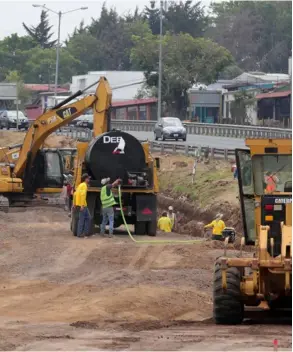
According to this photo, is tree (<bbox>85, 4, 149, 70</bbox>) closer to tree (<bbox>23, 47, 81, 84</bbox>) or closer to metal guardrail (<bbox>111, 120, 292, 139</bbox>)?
tree (<bbox>23, 47, 81, 84</bbox>)

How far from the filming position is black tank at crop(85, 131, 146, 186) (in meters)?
28.4

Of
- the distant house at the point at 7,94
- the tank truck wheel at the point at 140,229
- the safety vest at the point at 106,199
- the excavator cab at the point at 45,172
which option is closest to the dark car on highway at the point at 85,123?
the distant house at the point at 7,94

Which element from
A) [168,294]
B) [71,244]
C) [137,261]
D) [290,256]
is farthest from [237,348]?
[71,244]

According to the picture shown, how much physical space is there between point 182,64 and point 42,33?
229 feet

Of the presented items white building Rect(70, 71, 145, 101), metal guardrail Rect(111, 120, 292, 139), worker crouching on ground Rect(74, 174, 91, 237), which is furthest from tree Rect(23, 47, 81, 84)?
worker crouching on ground Rect(74, 174, 91, 237)

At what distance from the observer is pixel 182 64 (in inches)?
3597

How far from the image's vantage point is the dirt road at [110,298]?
13734 mm

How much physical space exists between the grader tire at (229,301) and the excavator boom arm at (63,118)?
677 inches

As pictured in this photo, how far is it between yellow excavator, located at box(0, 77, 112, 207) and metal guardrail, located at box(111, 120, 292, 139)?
1942 cm

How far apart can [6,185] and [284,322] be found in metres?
21.5

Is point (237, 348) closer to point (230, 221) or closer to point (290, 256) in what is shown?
point (290, 256)

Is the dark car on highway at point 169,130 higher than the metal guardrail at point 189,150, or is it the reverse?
the dark car on highway at point 169,130

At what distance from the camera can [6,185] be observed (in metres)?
36.4

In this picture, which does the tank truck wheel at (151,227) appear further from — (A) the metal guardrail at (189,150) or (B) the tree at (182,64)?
(B) the tree at (182,64)
